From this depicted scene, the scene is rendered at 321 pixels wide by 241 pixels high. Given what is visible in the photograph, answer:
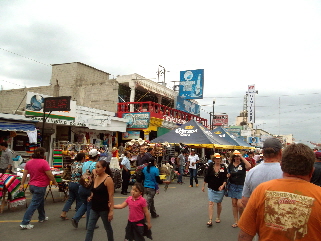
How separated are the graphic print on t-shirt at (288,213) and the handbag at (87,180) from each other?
4243 mm

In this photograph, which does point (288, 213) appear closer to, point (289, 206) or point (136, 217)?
point (289, 206)

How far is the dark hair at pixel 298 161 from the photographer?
2.28 meters

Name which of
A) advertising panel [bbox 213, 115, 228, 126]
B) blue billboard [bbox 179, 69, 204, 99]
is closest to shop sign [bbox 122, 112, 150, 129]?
blue billboard [bbox 179, 69, 204, 99]

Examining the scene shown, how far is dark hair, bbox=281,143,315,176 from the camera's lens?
2.28 meters

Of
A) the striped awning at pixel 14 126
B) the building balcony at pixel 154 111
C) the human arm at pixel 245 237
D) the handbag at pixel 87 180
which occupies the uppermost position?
the building balcony at pixel 154 111

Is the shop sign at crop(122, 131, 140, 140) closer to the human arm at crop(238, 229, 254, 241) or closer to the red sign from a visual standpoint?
the red sign

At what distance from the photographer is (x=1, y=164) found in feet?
32.7

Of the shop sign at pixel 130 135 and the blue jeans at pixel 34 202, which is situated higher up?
the shop sign at pixel 130 135

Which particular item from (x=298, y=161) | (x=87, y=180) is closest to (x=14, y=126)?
(x=87, y=180)

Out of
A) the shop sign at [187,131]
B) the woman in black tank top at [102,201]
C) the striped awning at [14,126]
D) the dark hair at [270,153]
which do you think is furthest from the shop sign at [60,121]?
the dark hair at [270,153]

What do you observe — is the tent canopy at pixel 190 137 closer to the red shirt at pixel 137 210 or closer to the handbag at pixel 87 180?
the handbag at pixel 87 180

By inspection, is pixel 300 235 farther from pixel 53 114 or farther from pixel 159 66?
pixel 159 66

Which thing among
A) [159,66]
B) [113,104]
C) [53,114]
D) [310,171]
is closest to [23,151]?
[53,114]

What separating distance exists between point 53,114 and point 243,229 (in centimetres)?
1446
